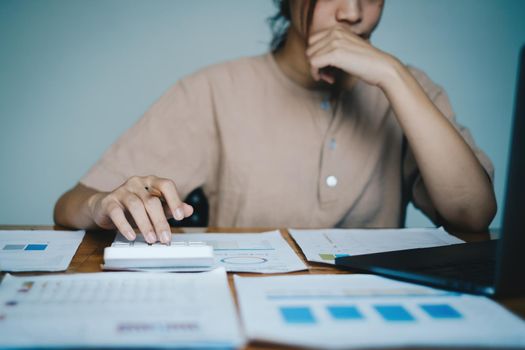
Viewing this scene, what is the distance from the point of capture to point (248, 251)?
67 cm

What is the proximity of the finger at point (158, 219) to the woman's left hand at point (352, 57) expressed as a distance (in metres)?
0.43

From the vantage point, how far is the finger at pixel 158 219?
62cm

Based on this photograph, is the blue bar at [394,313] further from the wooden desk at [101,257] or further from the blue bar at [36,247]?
the blue bar at [36,247]

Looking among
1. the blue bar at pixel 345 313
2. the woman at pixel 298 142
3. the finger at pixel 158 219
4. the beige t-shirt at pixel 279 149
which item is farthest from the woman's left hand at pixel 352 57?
the blue bar at pixel 345 313

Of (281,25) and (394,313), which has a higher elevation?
(281,25)

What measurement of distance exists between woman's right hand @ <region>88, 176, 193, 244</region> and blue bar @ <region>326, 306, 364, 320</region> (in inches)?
10.1

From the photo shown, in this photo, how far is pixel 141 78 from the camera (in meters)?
1.79

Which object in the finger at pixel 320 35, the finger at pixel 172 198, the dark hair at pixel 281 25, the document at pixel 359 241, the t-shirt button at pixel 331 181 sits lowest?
the document at pixel 359 241

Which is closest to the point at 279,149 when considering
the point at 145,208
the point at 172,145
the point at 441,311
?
the point at 172,145

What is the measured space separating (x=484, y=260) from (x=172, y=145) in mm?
657

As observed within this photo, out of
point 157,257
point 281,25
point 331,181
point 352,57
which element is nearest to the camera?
point 157,257

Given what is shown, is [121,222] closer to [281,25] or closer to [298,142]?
[298,142]

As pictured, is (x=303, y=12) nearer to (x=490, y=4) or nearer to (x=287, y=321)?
(x=287, y=321)

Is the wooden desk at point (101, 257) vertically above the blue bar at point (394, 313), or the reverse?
the blue bar at point (394, 313)
